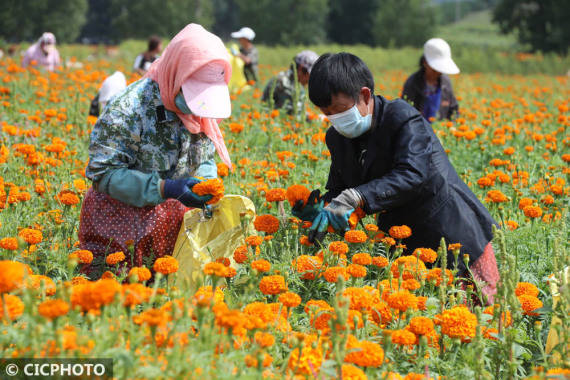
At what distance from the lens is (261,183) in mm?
3514

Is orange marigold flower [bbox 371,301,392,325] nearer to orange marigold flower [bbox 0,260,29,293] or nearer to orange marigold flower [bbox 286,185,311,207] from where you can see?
orange marigold flower [bbox 286,185,311,207]

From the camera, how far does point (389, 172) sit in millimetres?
2635

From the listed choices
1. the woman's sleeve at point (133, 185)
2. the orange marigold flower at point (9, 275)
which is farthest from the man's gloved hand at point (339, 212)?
the orange marigold flower at point (9, 275)

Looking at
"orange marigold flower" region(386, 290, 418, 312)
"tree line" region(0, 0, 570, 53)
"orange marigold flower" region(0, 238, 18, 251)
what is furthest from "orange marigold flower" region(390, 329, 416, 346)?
"tree line" region(0, 0, 570, 53)

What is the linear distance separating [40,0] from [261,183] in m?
38.6

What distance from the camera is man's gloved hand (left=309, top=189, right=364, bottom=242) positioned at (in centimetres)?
245

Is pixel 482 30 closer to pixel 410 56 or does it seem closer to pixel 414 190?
pixel 410 56

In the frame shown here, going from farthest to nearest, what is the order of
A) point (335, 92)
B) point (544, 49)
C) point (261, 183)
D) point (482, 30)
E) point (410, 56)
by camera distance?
point (482, 30)
point (544, 49)
point (410, 56)
point (261, 183)
point (335, 92)

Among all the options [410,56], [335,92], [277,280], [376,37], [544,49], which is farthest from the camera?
[376,37]

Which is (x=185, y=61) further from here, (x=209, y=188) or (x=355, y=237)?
(x=355, y=237)

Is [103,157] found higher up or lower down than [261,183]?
higher up

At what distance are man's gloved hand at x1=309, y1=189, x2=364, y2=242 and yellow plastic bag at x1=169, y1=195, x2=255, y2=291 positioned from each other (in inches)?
14.0

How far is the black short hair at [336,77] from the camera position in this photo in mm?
2479

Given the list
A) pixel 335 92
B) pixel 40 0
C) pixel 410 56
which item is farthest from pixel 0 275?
pixel 40 0
